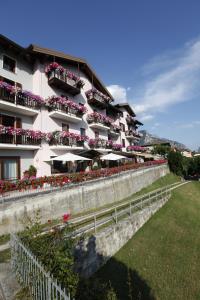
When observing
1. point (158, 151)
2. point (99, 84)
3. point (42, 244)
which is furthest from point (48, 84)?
point (158, 151)

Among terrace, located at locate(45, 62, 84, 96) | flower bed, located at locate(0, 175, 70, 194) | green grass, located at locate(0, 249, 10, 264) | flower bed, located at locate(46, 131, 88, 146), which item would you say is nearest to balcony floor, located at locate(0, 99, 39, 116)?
flower bed, located at locate(46, 131, 88, 146)

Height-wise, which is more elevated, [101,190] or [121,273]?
[101,190]

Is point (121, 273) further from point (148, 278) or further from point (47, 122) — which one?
point (47, 122)

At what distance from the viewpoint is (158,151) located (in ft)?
198

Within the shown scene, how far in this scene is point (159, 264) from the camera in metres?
12.3

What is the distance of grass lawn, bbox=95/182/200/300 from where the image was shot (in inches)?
394

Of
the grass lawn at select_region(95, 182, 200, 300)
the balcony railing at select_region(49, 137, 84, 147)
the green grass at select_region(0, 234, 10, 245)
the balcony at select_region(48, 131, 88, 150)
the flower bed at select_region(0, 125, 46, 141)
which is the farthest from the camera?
the balcony railing at select_region(49, 137, 84, 147)

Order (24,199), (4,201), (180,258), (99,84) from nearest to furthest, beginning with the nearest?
(4,201) → (24,199) → (180,258) → (99,84)

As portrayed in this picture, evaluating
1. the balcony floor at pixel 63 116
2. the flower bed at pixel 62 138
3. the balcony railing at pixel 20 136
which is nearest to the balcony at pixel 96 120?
the balcony floor at pixel 63 116

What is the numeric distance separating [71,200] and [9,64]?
1515cm

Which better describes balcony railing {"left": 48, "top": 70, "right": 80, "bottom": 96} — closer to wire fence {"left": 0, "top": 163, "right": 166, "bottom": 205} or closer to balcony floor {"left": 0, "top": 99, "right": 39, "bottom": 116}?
balcony floor {"left": 0, "top": 99, "right": 39, "bottom": 116}

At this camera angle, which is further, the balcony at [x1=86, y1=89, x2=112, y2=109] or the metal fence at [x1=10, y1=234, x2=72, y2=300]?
the balcony at [x1=86, y1=89, x2=112, y2=109]

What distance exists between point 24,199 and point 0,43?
15609 millimetres

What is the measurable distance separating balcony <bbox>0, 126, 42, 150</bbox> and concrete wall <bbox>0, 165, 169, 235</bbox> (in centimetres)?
640
